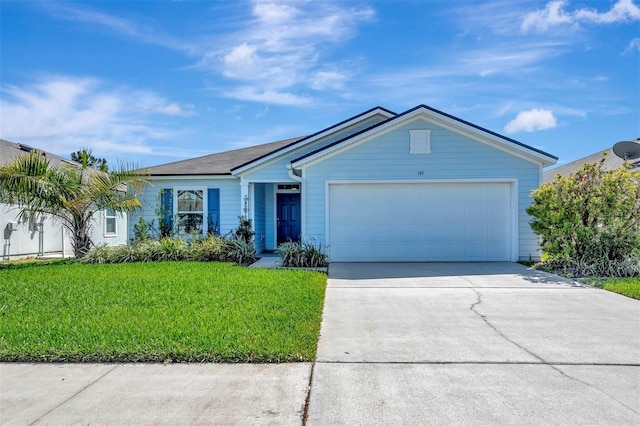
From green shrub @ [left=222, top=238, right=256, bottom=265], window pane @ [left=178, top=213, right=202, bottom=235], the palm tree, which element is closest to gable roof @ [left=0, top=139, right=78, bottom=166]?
the palm tree

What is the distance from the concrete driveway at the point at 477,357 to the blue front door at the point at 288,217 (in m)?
7.31

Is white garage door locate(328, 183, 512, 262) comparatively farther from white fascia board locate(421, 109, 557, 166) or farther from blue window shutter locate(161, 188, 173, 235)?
blue window shutter locate(161, 188, 173, 235)

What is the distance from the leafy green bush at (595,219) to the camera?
31.3 ft

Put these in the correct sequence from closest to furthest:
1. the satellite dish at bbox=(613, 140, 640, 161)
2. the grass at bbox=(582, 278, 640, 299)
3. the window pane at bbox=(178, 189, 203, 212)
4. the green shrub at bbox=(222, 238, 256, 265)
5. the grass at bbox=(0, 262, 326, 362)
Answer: the grass at bbox=(0, 262, 326, 362), the grass at bbox=(582, 278, 640, 299), the satellite dish at bbox=(613, 140, 640, 161), the green shrub at bbox=(222, 238, 256, 265), the window pane at bbox=(178, 189, 203, 212)

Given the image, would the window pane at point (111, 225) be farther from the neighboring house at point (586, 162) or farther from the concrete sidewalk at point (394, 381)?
the neighboring house at point (586, 162)

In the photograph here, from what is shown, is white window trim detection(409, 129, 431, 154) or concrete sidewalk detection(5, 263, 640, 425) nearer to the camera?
concrete sidewalk detection(5, 263, 640, 425)

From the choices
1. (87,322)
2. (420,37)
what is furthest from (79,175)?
(420,37)

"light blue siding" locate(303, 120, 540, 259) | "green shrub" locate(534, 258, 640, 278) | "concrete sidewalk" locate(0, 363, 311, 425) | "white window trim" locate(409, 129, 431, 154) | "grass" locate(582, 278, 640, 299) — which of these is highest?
"white window trim" locate(409, 129, 431, 154)

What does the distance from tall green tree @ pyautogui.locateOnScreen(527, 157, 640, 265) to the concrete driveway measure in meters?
2.26

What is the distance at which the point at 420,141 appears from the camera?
1180cm

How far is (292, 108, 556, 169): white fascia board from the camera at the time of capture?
11547mm

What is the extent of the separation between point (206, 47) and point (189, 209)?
18.0 ft

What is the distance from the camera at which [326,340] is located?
4.92 meters

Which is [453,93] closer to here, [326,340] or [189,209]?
[189,209]
